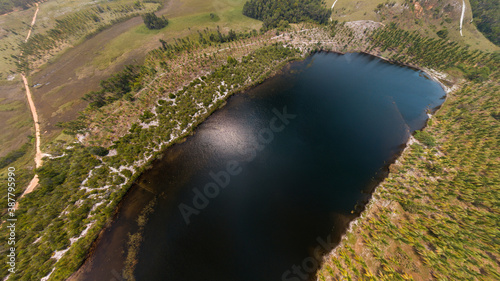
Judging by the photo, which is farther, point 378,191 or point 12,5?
A: point 12,5

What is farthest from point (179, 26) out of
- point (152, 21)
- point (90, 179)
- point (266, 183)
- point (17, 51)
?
point (266, 183)

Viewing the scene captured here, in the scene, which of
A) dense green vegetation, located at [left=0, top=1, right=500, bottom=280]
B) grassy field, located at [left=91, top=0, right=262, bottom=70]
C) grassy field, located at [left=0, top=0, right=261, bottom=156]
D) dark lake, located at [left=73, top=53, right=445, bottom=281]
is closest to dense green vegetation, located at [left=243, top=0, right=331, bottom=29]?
grassy field, located at [left=91, top=0, right=262, bottom=70]

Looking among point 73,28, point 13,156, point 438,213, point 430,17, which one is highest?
point 430,17

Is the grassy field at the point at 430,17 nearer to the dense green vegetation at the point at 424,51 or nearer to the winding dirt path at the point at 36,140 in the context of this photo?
the dense green vegetation at the point at 424,51

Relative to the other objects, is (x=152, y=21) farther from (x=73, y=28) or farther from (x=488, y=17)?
(x=488, y=17)

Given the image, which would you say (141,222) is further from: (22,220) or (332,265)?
(332,265)

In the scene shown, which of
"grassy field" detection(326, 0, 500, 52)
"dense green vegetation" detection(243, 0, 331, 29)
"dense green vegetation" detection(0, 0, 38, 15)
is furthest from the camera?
"dense green vegetation" detection(0, 0, 38, 15)

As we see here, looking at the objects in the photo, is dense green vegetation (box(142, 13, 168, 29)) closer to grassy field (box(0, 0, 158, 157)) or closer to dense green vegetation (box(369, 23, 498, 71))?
grassy field (box(0, 0, 158, 157))
